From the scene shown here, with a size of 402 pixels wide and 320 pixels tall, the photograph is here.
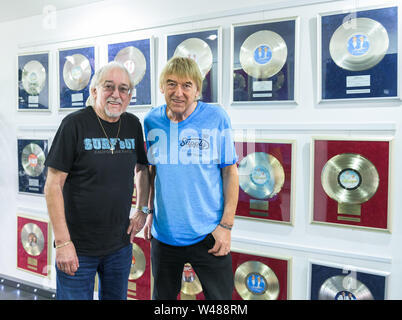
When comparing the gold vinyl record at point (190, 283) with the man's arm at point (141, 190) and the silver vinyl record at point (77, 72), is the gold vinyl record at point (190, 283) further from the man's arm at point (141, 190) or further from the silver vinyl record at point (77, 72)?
the silver vinyl record at point (77, 72)

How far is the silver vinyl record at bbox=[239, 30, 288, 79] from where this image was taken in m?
1.44

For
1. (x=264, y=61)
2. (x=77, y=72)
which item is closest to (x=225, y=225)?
(x=264, y=61)

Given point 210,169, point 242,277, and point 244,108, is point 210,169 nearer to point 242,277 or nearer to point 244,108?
point 244,108

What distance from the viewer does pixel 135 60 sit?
1723mm

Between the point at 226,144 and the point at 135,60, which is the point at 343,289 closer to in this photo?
the point at 226,144

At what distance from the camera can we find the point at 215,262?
118cm

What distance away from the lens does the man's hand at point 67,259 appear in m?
1.11

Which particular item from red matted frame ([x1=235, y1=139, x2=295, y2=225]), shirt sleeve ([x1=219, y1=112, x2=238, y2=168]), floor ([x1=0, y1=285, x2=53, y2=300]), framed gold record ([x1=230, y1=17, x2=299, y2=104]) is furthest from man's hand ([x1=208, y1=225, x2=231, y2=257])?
floor ([x1=0, y1=285, x2=53, y2=300])

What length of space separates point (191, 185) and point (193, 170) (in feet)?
0.18

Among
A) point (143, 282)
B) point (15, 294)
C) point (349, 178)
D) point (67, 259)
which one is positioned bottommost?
point (15, 294)

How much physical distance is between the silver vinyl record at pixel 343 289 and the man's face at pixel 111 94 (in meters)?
1.15

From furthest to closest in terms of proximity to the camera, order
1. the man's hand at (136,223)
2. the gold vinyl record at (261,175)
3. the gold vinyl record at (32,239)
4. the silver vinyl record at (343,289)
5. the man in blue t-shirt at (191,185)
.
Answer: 1. the gold vinyl record at (32,239)
2. the gold vinyl record at (261,175)
3. the silver vinyl record at (343,289)
4. the man's hand at (136,223)
5. the man in blue t-shirt at (191,185)

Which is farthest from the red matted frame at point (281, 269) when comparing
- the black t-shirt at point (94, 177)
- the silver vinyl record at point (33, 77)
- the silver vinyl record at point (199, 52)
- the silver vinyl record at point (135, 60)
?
the silver vinyl record at point (33, 77)

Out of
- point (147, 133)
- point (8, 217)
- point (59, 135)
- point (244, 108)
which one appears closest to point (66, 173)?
point (59, 135)
